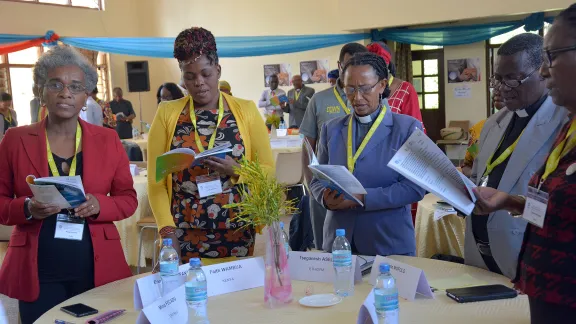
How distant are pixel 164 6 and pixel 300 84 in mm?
5346

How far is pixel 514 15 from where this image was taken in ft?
37.1

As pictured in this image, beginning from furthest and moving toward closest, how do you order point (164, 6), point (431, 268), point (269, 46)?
1. point (164, 6)
2. point (269, 46)
3. point (431, 268)

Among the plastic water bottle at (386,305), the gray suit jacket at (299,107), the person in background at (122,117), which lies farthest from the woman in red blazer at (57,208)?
the person in background at (122,117)

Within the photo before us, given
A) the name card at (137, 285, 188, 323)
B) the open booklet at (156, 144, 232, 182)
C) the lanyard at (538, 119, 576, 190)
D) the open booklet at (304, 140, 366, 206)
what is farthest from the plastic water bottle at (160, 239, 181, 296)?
the lanyard at (538, 119, 576, 190)

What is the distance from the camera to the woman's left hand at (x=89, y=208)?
232cm

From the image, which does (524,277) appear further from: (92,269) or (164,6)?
(164,6)

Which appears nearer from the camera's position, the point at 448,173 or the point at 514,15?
the point at 448,173

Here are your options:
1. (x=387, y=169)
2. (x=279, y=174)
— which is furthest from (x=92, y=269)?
(x=279, y=174)

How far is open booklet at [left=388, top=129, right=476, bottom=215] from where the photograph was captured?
185 centimetres

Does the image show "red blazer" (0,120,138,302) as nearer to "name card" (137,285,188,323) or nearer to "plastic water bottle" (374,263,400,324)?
"name card" (137,285,188,323)

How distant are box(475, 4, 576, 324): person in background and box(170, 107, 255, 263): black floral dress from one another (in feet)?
4.08

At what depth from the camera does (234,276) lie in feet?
7.36

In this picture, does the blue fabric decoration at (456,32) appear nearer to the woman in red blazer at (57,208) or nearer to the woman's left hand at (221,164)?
the woman's left hand at (221,164)

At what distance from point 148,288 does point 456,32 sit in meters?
10.4
